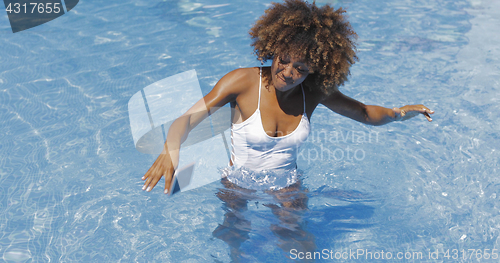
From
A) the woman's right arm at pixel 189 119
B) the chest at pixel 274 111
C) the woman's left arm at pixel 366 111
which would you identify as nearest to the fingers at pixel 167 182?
the woman's right arm at pixel 189 119

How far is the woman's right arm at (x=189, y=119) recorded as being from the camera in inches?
87.8

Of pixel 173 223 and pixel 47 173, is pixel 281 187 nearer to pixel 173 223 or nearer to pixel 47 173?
pixel 173 223

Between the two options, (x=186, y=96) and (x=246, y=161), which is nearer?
(x=246, y=161)

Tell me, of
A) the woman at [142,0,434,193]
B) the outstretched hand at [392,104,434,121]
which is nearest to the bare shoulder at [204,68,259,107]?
the woman at [142,0,434,193]

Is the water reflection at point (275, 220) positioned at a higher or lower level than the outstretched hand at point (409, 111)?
lower

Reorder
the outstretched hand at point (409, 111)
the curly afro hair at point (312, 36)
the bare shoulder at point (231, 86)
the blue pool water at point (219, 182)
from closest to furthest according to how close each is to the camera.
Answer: the curly afro hair at point (312, 36) < the bare shoulder at point (231, 86) < the outstretched hand at point (409, 111) < the blue pool water at point (219, 182)

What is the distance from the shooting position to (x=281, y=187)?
2861 mm

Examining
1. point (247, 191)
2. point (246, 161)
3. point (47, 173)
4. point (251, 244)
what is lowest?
point (251, 244)

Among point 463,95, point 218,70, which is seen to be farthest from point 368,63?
point 218,70

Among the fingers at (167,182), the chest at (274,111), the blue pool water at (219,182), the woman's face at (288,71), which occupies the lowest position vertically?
the blue pool water at (219,182)

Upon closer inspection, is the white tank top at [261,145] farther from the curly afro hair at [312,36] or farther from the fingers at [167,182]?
the fingers at [167,182]

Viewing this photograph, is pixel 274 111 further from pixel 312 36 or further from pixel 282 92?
pixel 312 36

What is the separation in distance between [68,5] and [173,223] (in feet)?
15.4

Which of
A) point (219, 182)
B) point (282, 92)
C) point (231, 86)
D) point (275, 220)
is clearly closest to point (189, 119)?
point (231, 86)
